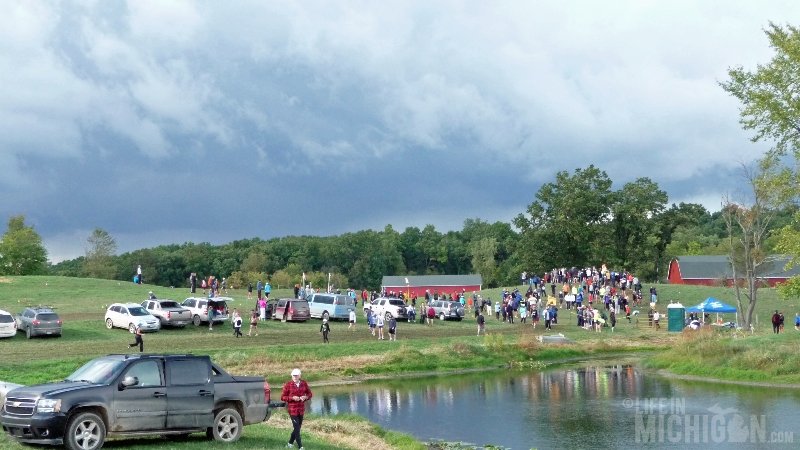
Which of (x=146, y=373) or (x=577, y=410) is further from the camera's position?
(x=577, y=410)

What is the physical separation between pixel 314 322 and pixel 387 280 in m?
68.3

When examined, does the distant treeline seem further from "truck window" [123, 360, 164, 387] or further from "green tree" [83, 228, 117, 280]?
"truck window" [123, 360, 164, 387]

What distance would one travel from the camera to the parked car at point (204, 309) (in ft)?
177

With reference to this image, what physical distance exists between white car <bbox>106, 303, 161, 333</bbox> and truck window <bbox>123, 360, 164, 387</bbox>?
110 feet

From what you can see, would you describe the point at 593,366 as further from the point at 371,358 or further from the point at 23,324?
the point at 23,324

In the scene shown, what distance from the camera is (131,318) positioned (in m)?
50.5

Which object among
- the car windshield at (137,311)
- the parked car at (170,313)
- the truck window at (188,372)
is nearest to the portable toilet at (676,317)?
the parked car at (170,313)

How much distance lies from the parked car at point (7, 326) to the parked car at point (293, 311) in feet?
56.1

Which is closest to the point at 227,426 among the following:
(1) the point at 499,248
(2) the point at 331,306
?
(2) the point at 331,306

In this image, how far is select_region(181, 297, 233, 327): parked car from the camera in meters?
54.0

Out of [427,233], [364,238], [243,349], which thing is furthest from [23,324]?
[427,233]

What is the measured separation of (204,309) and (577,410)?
29088 millimetres

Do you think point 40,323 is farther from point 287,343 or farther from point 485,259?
point 485,259

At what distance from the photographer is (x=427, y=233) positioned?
192m
